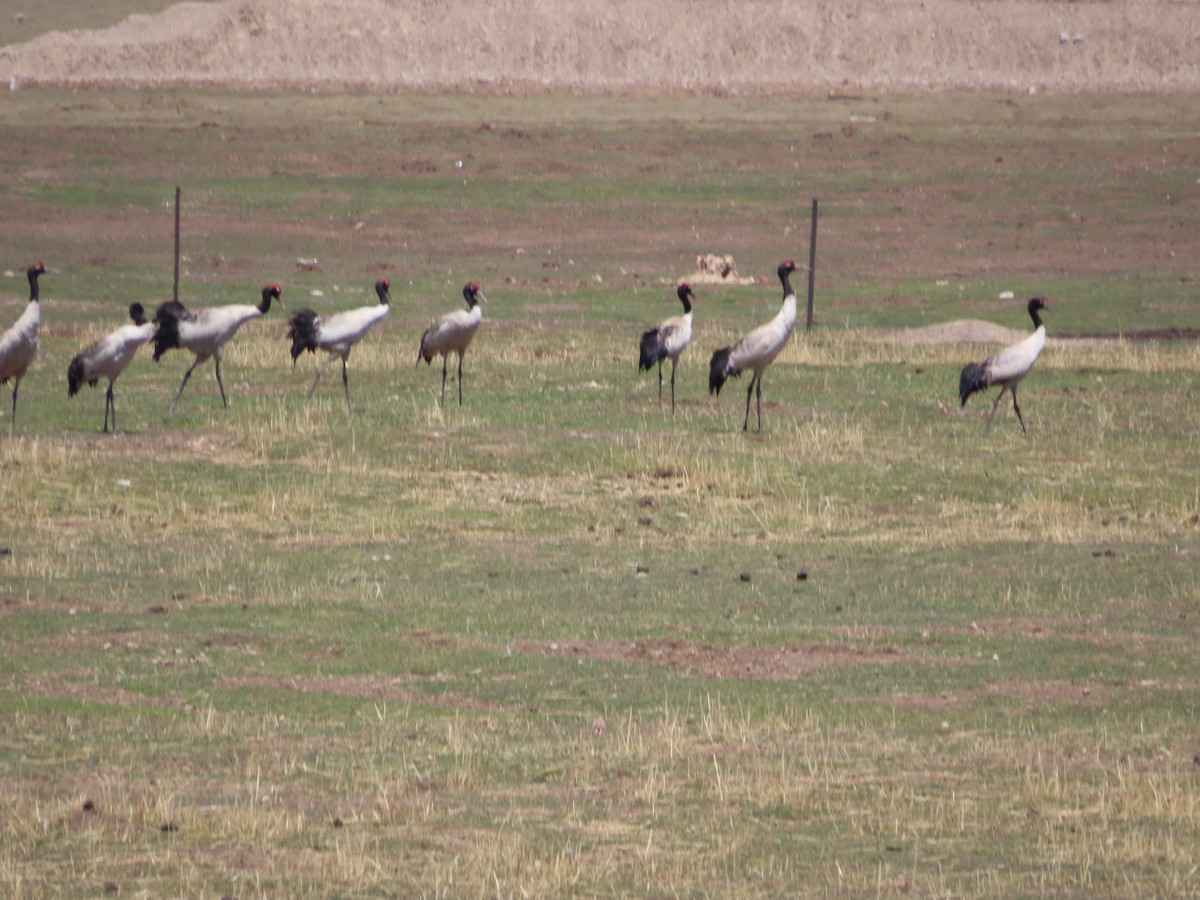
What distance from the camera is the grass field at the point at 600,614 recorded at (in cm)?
818

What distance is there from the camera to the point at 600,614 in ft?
42.7

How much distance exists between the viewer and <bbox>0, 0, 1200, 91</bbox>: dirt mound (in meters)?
76.1

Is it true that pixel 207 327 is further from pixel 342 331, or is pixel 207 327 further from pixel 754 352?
pixel 754 352

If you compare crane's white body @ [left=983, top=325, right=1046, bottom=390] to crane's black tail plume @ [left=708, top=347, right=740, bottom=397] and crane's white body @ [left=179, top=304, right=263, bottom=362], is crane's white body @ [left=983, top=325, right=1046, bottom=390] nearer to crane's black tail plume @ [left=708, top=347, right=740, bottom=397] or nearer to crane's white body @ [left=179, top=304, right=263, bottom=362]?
crane's black tail plume @ [left=708, top=347, right=740, bottom=397]

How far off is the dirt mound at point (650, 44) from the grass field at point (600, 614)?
40.4 metres

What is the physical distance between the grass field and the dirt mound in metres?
40.4

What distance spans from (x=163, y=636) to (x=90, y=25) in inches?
2919

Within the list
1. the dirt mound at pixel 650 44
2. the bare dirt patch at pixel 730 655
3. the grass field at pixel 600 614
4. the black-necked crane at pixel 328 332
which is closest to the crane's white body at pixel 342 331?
the black-necked crane at pixel 328 332

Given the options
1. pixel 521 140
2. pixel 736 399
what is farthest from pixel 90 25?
pixel 736 399

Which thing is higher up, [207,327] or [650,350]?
[207,327]

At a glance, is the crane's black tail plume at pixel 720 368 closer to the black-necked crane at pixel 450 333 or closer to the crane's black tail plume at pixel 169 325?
the black-necked crane at pixel 450 333

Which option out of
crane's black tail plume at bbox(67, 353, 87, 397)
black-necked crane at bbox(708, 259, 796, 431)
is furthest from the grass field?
black-necked crane at bbox(708, 259, 796, 431)

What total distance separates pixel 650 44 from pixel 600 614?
225 ft

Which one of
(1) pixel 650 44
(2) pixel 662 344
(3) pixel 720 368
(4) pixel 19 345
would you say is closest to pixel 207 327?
(4) pixel 19 345
